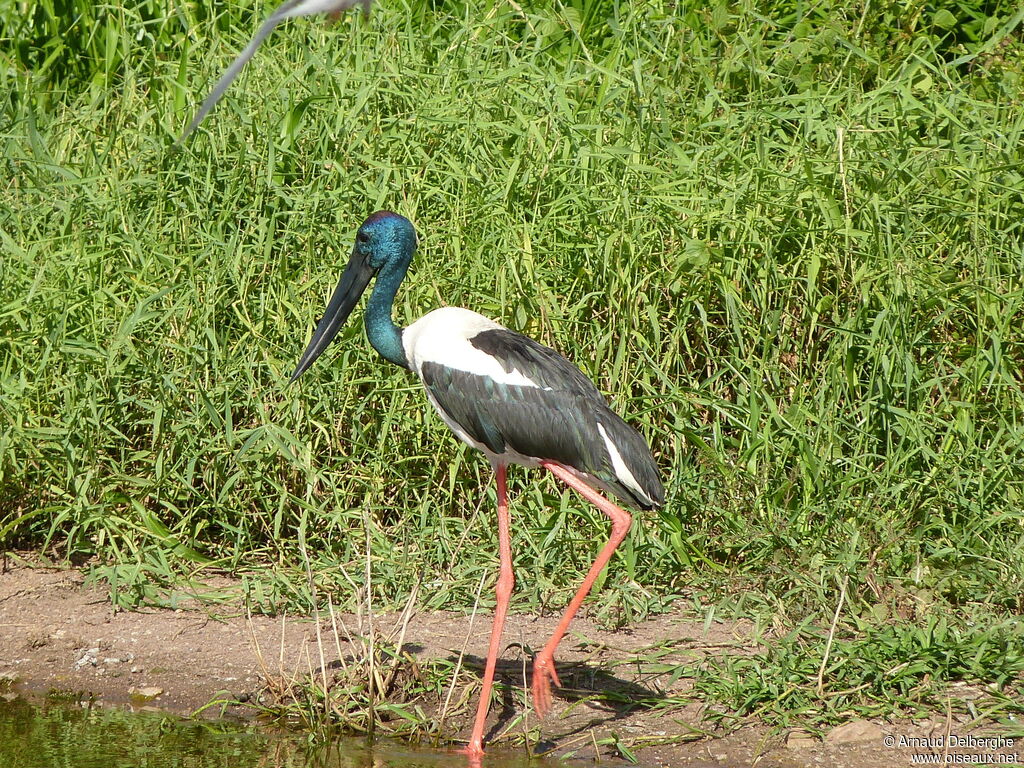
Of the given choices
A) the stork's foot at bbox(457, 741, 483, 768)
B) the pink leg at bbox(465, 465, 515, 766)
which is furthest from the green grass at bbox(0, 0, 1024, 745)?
the stork's foot at bbox(457, 741, 483, 768)

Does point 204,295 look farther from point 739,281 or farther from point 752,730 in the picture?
point 752,730

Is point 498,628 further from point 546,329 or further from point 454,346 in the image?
point 546,329

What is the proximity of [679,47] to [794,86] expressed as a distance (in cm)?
53

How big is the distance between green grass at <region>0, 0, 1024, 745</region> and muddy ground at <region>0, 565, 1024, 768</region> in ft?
0.45

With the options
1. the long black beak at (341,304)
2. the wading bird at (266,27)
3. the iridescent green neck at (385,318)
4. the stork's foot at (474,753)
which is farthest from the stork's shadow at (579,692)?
the wading bird at (266,27)

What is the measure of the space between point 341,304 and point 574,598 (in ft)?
4.14

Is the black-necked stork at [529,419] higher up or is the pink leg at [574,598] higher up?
the black-necked stork at [529,419]

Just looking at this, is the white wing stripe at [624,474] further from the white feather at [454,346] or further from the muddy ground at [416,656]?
the muddy ground at [416,656]

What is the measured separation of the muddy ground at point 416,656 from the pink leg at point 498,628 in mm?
86

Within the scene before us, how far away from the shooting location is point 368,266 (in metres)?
4.37

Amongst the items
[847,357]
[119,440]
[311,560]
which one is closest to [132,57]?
[119,440]

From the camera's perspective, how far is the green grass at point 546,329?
4.42 meters

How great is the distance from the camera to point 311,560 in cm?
453

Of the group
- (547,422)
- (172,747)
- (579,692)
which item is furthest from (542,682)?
(172,747)
